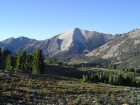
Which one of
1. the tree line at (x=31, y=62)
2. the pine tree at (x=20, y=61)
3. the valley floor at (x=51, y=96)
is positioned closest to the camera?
the valley floor at (x=51, y=96)

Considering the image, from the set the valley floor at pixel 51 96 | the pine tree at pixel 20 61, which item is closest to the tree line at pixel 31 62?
the pine tree at pixel 20 61

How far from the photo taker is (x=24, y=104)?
2819 centimetres

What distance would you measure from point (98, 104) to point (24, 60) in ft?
383

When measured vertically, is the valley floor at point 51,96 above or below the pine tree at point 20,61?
below

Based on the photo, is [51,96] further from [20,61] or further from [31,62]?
[20,61]

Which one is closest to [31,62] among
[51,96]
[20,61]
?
[20,61]

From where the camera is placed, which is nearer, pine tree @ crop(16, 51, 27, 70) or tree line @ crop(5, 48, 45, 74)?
tree line @ crop(5, 48, 45, 74)

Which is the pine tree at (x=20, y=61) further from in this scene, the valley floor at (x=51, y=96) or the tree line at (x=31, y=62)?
the valley floor at (x=51, y=96)

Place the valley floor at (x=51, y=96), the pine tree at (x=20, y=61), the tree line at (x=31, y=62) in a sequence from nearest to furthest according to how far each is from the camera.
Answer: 1. the valley floor at (x=51, y=96)
2. the tree line at (x=31, y=62)
3. the pine tree at (x=20, y=61)

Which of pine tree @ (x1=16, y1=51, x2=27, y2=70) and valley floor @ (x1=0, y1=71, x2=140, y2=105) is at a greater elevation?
pine tree @ (x1=16, y1=51, x2=27, y2=70)

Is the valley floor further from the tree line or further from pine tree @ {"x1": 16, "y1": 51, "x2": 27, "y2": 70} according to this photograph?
pine tree @ {"x1": 16, "y1": 51, "x2": 27, "y2": 70}

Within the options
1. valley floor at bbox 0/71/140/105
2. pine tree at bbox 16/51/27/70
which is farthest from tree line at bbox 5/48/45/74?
valley floor at bbox 0/71/140/105

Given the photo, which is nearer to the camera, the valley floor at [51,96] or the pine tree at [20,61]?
the valley floor at [51,96]

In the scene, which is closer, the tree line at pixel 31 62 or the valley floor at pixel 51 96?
the valley floor at pixel 51 96
